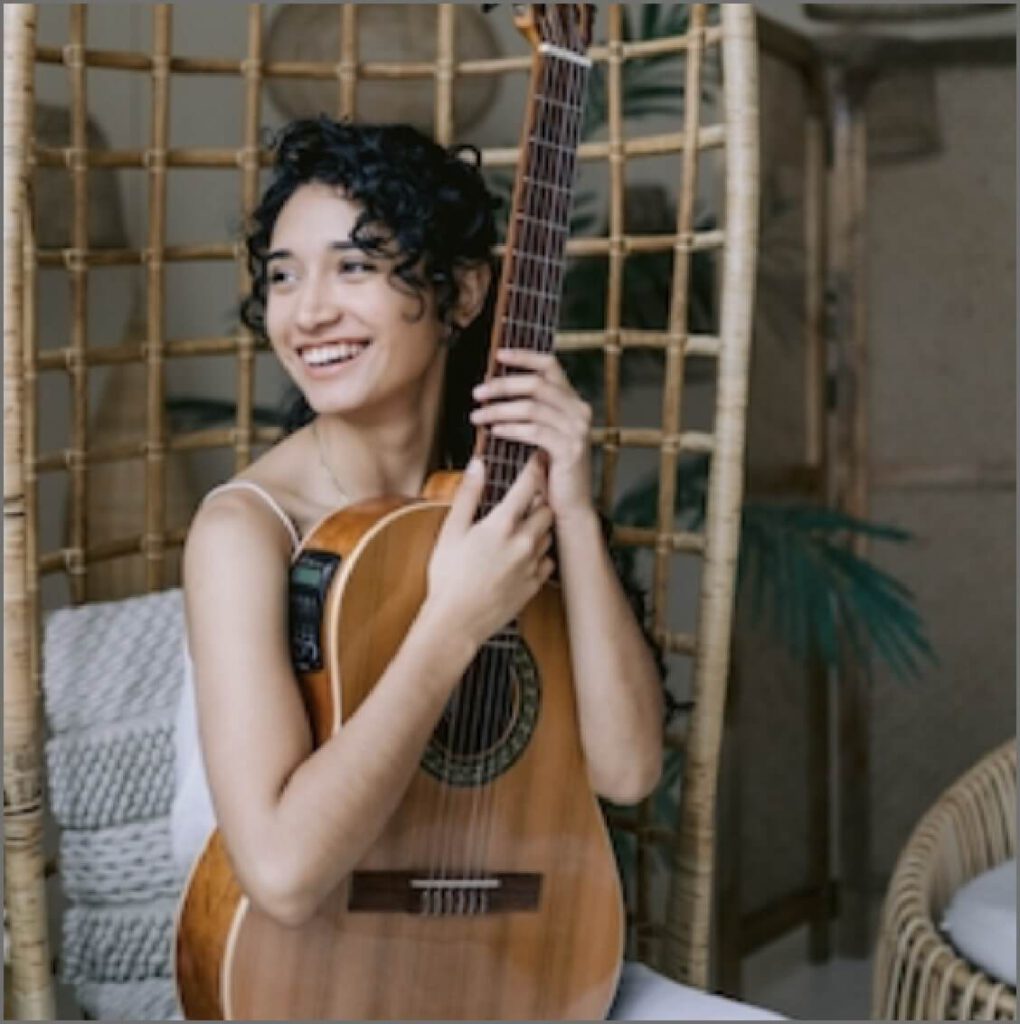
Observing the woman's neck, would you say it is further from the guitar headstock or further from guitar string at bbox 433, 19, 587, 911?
the guitar headstock

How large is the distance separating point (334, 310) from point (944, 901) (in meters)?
0.93

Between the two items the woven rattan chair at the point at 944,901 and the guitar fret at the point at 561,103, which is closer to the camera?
the guitar fret at the point at 561,103

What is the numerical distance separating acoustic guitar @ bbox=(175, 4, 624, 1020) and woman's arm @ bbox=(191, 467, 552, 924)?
2 cm

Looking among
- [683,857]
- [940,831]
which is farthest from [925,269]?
[683,857]

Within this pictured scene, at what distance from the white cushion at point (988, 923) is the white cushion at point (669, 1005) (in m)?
0.43

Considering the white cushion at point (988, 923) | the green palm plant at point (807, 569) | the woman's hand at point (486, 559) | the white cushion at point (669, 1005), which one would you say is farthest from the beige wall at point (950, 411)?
the woman's hand at point (486, 559)

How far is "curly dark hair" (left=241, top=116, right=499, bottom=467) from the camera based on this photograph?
0.74 metres

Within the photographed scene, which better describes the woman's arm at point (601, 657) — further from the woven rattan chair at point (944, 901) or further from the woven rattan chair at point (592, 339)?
the woven rattan chair at point (944, 901)

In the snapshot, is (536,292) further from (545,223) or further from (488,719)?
(488,719)

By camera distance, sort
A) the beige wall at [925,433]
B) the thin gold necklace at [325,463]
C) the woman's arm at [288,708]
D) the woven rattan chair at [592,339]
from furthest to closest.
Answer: the beige wall at [925,433]
the woven rattan chair at [592,339]
the thin gold necklace at [325,463]
the woman's arm at [288,708]

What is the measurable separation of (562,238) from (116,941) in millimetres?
475

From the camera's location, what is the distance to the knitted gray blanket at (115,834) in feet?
2.72

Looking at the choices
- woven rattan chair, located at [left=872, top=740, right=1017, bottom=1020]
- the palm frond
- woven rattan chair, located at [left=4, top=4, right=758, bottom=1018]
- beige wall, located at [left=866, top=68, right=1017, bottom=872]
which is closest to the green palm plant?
the palm frond

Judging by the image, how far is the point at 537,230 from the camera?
74 centimetres
